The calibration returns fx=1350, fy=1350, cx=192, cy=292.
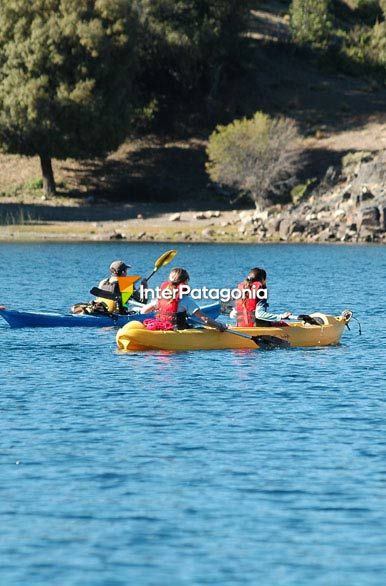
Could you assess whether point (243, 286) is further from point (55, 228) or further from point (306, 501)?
point (55, 228)

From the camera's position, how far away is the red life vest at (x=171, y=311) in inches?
1088

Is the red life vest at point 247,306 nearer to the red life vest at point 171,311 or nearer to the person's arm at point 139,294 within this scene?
the red life vest at point 171,311

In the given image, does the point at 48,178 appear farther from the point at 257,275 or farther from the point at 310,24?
the point at 257,275

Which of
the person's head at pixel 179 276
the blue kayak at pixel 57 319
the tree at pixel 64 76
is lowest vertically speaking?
the blue kayak at pixel 57 319

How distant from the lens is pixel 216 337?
28.9m

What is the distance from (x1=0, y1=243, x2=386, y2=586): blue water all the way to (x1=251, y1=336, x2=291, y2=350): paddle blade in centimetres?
24

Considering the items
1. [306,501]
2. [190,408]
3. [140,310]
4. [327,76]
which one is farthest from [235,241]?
[306,501]

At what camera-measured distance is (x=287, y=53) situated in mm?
99312

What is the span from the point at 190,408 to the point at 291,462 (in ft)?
14.5

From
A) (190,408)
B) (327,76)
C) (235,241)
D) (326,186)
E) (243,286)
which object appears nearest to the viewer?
(190,408)

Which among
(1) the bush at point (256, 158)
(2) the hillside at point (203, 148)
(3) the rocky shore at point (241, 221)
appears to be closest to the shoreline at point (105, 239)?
(3) the rocky shore at point (241, 221)

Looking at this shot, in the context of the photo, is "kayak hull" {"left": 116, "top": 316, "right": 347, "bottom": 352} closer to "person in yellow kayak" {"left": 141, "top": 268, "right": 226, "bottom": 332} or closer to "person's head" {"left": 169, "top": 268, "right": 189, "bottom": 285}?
"person in yellow kayak" {"left": 141, "top": 268, "right": 226, "bottom": 332}

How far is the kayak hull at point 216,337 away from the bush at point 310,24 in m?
70.0

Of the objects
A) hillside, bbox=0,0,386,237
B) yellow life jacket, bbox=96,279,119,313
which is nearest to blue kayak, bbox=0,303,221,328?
yellow life jacket, bbox=96,279,119,313
